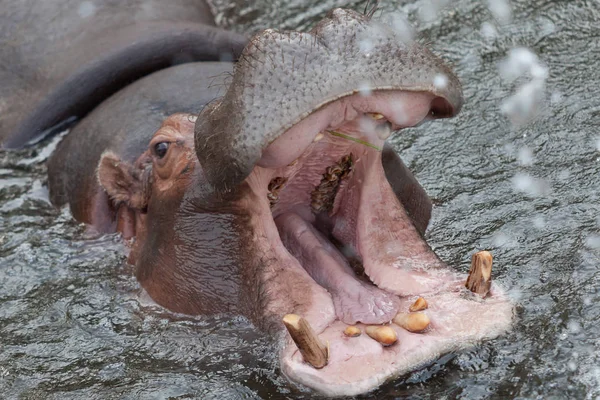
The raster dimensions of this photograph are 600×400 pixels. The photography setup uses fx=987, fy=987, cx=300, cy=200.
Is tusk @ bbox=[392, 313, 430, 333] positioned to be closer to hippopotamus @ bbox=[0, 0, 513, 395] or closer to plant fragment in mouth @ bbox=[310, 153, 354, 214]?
hippopotamus @ bbox=[0, 0, 513, 395]

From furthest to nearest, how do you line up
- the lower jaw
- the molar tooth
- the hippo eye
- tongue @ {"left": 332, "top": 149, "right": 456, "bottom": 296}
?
the hippo eye
tongue @ {"left": 332, "top": 149, "right": 456, "bottom": 296}
the molar tooth
the lower jaw

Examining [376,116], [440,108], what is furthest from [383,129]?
[440,108]

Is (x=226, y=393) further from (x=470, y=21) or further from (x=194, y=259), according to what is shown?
(x=470, y=21)

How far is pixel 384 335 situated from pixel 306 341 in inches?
11.4

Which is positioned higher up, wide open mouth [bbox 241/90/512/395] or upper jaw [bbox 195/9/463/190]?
upper jaw [bbox 195/9/463/190]

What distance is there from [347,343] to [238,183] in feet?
2.21

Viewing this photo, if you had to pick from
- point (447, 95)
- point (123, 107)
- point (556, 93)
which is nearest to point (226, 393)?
point (447, 95)

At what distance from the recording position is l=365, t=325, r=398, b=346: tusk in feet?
11.0

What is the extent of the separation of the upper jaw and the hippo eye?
25.8 inches

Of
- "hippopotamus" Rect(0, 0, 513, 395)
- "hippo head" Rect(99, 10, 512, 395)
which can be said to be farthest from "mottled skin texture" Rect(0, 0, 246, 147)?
"hippo head" Rect(99, 10, 512, 395)

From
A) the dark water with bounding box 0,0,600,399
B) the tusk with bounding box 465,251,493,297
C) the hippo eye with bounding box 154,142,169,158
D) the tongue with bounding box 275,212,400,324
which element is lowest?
the dark water with bounding box 0,0,600,399

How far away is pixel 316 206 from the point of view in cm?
417

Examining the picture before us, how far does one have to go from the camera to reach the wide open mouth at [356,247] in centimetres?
335

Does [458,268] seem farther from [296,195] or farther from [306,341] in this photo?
[306,341]
